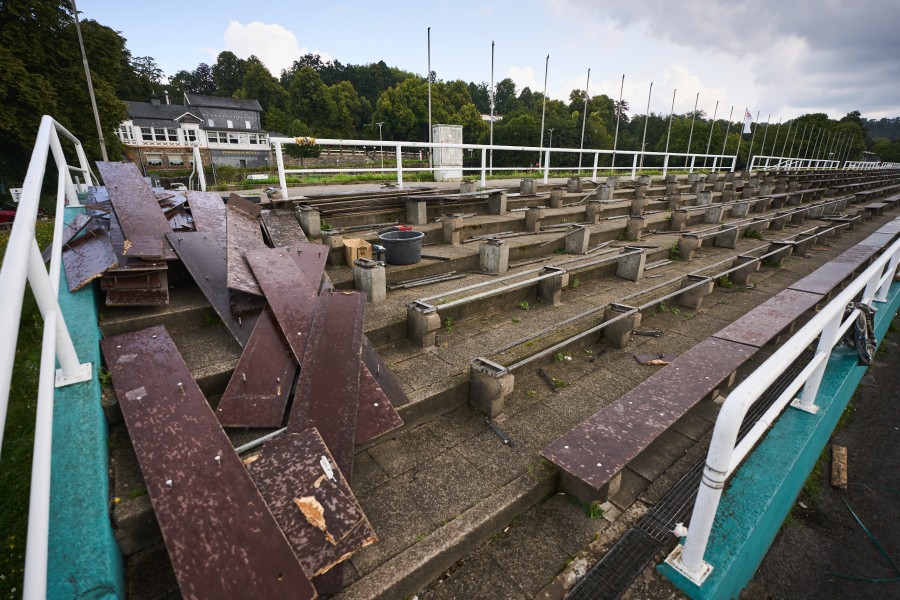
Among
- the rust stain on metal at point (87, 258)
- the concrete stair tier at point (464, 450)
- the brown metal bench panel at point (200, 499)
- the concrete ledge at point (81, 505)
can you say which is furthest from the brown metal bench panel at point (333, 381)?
the rust stain on metal at point (87, 258)

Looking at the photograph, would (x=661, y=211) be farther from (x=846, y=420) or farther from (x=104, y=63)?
(x=104, y=63)

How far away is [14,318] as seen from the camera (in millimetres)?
1153

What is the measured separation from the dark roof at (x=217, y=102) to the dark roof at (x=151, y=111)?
412 centimetres

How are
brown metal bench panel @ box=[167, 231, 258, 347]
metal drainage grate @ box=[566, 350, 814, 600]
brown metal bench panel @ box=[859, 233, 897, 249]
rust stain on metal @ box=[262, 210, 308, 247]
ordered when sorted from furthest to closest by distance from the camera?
brown metal bench panel @ box=[859, 233, 897, 249] < rust stain on metal @ box=[262, 210, 308, 247] < brown metal bench panel @ box=[167, 231, 258, 347] < metal drainage grate @ box=[566, 350, 814, 600]

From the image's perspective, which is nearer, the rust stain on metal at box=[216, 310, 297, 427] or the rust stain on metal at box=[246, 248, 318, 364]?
the rust stain on metal at box=[216, 310, 297, 427]

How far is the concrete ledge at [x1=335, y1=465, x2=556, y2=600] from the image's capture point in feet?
6.21

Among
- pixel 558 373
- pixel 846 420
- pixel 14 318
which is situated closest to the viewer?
pixel 14 318

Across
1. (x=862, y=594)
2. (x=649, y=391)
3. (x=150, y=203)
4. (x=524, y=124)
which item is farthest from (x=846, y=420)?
(x=524, y=124)

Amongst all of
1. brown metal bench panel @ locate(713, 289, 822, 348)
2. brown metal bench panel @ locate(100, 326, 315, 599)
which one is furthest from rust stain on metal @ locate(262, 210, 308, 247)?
brown metal bench panel @ locate(713, 289, 822, 348)

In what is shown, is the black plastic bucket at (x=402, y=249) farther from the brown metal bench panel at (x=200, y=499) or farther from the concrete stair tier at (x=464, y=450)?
the brown metal bench panel at (x=200, y=499)

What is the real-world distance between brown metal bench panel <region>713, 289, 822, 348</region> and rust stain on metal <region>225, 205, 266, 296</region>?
4350mm

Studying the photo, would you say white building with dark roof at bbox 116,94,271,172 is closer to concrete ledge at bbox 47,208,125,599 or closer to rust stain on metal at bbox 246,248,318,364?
rust stain on metal at bbox 246,248,318,364

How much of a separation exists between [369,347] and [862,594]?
3.94 m

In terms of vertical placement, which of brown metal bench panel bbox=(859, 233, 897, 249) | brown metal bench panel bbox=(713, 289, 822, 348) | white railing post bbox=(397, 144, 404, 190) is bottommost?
brown metal bench panel bbox=(713, 289, 822, 348)
